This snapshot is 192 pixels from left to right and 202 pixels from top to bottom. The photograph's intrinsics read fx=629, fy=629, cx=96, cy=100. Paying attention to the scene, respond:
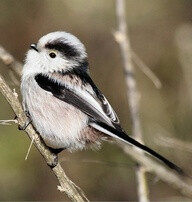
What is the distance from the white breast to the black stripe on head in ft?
1.14

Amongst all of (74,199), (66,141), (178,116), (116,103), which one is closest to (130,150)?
(66,141)

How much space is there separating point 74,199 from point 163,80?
3.59 metres

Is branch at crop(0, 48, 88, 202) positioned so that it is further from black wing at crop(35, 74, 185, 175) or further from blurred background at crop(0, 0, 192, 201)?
blurred background at crop(0, 0, 192, 201)

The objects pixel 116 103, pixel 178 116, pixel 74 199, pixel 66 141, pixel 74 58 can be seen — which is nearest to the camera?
pixel 74 199

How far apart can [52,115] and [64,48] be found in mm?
566

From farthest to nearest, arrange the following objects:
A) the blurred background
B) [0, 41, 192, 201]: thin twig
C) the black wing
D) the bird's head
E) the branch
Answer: the blurred background
the bird's head
the black wing
[0, 41, 192, 201]: thin twig
the branch

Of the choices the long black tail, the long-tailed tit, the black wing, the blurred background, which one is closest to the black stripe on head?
the long-tailed tit

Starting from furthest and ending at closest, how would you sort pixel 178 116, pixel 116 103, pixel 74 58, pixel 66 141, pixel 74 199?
pixel 116 103
pixel 178 116
pixel 74 58
pixel 66 141
pixel 74 199

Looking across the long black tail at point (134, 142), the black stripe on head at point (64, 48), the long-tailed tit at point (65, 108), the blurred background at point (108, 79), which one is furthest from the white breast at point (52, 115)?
the blurred background at point (108, 79)

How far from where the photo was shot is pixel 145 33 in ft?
24.4

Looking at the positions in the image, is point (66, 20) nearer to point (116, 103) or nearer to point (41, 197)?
point (116, 103)

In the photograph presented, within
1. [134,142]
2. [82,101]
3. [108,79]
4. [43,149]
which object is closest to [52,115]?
[82,101]

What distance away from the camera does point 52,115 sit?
4168 mm

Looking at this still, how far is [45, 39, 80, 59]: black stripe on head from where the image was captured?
443 centimetres
